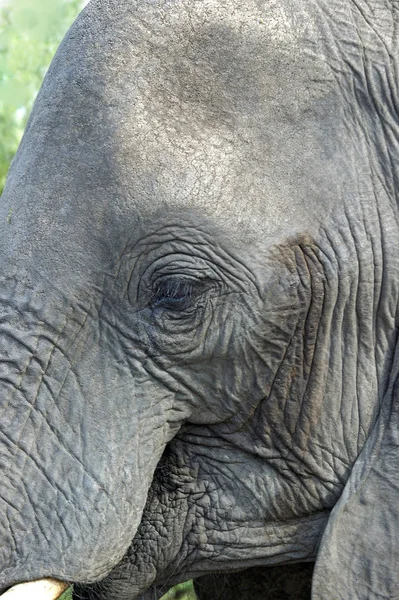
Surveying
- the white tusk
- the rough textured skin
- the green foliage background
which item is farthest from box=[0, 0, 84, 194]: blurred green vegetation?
the white tusk

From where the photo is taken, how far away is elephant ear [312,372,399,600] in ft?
10.7

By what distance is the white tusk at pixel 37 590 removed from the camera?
124 inches

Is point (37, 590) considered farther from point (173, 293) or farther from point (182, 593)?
point (182, 593)

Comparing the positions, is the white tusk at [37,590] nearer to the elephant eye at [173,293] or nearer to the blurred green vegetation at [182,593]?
the elephant eye at [173,293]

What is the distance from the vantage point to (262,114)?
3.31 meters

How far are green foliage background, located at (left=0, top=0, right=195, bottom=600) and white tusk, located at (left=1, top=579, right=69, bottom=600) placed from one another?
4801 mm

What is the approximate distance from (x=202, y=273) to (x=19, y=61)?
536cm

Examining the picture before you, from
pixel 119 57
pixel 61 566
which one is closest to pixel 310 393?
pixel 61 566

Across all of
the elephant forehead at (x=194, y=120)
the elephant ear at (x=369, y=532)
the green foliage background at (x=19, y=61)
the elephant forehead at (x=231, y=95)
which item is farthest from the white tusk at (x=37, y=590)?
the green foliage background at (x=19, y=61)

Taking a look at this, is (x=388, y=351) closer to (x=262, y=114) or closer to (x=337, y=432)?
(x=337, y=432)

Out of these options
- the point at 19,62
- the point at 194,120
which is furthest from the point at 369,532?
the point at 19,62

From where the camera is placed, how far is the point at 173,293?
326 cm

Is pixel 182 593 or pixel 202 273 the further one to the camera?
pixel 182 593

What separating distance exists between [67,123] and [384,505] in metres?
1.29
